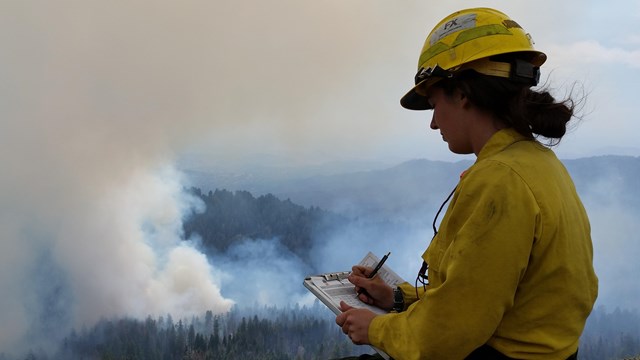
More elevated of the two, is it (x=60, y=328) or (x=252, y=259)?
(x=252, y=259)

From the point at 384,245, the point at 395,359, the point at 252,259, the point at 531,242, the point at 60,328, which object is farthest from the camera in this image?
the point at 384,245

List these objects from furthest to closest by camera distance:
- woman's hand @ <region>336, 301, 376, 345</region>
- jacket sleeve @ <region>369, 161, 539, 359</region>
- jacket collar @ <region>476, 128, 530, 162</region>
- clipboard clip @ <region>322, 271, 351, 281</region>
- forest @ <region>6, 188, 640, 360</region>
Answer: forest @ <region>6, 188, 640, 360</region> → clipboard clip @ <region>322, 271, 351, 281</region> → woman's hand @ <region>336, 301, 376, 345</region> → jacket collar @ <region>476, 128, 530, 162</region> → jacket sleeve @ <region>369, 161, 539, 359</region>

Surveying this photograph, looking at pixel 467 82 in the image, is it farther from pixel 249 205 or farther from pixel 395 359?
pixel 249 205

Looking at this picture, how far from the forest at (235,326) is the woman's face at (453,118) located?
11.0ft

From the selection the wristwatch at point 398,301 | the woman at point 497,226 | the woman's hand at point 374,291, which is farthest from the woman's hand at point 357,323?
the woman's hand at point 374,291

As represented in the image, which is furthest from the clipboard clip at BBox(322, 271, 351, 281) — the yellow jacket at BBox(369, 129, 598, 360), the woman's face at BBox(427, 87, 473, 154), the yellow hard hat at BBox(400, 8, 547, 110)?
the yellow hard hat at BBox(400, 8, 547, 110)

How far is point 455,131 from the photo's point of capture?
1551mm

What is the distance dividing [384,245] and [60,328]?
3240mm

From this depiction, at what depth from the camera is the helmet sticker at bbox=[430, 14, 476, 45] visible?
1504 mm

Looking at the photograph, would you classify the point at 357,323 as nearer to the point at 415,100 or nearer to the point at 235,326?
the point at 415,100

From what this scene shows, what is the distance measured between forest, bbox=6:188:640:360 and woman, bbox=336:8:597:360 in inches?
126

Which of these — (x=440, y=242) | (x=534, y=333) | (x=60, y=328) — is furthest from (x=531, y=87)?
(x=60, y=328)

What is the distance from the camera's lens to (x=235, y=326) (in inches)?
179

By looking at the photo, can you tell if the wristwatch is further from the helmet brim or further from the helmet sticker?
the helmet sticker
